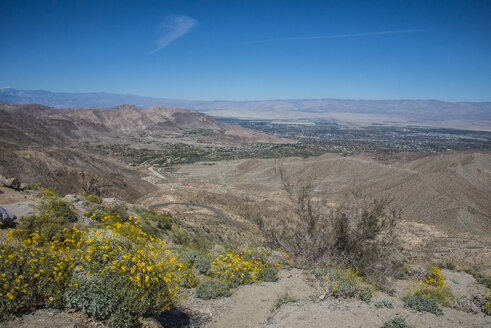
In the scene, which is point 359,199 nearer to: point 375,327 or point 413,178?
point 375,327

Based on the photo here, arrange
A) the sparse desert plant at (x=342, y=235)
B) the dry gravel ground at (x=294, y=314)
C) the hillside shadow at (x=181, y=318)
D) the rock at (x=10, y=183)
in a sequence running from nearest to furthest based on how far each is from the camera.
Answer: the hillside shadow at (x=181, y=318), the dry gravel ground at (x=294, y=314), the sparse desert plant at (x=342, y=235), the rock at (x=10, y=183)

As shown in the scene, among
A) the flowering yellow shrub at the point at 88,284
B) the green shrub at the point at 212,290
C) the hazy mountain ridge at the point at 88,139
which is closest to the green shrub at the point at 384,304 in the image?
the green shrub at the point at 212,290

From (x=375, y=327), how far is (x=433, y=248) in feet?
84.5

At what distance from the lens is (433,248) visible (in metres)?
26.2

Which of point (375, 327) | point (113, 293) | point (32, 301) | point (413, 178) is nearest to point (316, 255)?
point (375, 327)

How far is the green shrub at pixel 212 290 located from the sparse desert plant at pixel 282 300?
1.23m

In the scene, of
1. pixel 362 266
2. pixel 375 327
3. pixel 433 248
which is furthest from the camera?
pixel 433 248

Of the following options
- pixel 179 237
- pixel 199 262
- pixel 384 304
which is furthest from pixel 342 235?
pixel 179 237

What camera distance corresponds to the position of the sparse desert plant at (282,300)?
6.69 metres

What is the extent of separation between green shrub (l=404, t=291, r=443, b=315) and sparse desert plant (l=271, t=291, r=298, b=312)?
2916 mm

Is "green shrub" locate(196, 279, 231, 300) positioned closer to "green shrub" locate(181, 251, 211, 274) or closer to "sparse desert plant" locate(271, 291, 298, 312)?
"green shrub" locate(181, 251, 211, 274)

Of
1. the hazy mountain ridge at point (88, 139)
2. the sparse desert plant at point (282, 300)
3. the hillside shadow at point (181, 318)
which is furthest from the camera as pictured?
the hazy mountain ridge at point (88, 139)

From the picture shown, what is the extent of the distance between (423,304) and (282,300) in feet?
11.7

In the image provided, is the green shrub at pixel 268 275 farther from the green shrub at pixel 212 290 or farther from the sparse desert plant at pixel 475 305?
the sparse desert plant at pixel 475 305
